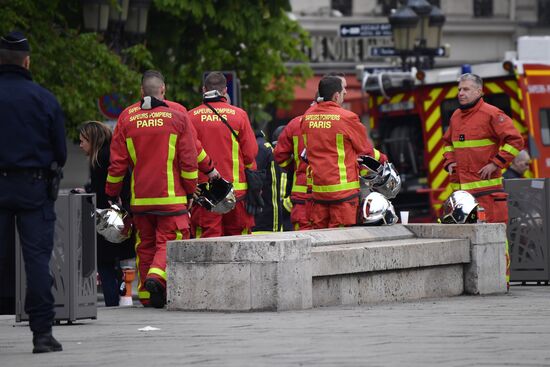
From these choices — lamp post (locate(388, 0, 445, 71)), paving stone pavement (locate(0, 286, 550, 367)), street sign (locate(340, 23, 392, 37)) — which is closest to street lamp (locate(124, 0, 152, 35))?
lamp post (locate(388, 0, 445, 71))

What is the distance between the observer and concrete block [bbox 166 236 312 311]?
1166cm

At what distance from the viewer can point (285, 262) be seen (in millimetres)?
11703

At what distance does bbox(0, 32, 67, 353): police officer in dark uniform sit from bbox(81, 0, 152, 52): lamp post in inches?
477

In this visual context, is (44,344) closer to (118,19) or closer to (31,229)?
(31,229)

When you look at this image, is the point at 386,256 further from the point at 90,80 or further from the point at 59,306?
the point at 90,80

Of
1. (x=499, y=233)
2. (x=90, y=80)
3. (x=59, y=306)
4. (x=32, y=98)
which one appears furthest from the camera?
(x=90, y=80)

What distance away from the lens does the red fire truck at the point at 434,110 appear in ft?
71.8

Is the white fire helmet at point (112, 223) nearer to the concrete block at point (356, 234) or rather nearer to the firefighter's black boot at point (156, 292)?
the firefighter's black boot at point (156, 292)

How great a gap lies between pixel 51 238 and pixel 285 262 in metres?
2.40

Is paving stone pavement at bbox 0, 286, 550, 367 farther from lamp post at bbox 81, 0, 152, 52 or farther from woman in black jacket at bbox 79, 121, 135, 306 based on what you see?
lamp post at bbox 81, 0, 152, 52

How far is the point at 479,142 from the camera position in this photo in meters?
14.7

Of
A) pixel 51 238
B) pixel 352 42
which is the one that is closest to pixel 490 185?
pixel 51 238

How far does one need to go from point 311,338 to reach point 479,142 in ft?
17.5

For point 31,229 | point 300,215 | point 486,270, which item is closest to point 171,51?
point 300,215
